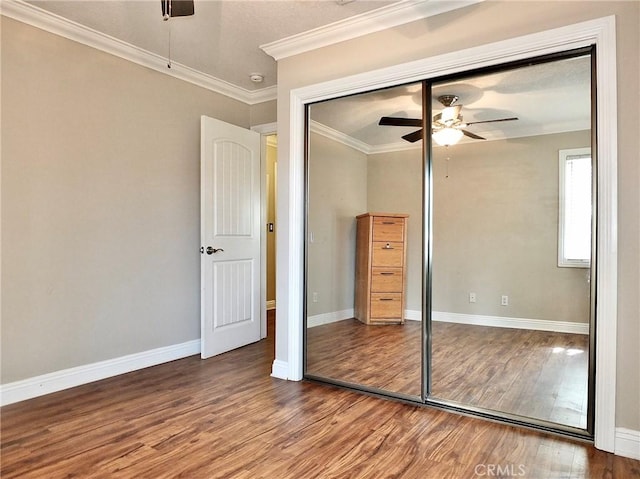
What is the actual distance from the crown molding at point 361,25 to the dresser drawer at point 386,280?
5.69ft

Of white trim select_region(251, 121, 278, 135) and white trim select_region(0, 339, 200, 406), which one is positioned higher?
white trim select_region(251, 121, 278, 135)

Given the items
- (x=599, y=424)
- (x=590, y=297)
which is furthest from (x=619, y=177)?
(x=599, y=424)

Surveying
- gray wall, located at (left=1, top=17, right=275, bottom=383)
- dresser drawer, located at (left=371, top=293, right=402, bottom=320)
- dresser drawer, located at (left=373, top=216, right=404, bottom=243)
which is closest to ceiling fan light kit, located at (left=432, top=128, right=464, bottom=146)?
dresser drawer, located at (left=373, top=216, right=404, bottom=243)

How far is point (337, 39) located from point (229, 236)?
1.97 metres

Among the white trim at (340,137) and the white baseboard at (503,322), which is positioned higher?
the white trim at (340,137)

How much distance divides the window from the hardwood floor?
1.01 metres

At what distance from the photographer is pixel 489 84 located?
8.44 ft

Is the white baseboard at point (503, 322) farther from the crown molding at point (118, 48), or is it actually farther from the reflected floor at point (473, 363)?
the crown molding at point (118, 48)

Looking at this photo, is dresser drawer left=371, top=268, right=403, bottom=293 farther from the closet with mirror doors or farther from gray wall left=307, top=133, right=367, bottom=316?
gray wall left=307, top=133, right=367, bottom=316

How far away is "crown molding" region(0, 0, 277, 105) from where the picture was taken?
8.64 ft

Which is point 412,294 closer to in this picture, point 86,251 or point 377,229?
point 377,229

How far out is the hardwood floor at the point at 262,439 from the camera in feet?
6.14

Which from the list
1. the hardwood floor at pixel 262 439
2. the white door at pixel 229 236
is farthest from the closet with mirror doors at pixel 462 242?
the white door at pixel 229 236

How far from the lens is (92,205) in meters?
3.04
